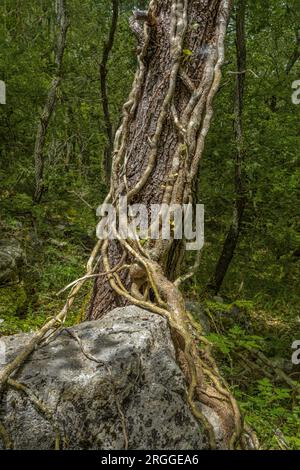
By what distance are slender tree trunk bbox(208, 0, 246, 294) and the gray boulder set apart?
5.06 metres

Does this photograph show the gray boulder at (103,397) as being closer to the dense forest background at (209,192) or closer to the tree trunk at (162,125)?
the tree trunk at (162,125)

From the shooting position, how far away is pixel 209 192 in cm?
711

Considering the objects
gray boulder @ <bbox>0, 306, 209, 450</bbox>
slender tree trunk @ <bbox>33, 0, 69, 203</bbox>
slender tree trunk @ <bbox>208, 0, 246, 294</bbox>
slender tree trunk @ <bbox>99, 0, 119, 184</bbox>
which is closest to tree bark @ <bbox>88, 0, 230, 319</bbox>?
gray boulder @ <bbox>0, 306, 209, 450</bbox>

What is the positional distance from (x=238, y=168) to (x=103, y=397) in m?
5.48

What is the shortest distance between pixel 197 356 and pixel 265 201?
533 centimetres

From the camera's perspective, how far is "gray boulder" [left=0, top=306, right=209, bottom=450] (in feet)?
5.00

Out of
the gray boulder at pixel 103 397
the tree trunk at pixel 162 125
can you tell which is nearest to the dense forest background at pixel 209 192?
the tree trunk at pixel 162 125

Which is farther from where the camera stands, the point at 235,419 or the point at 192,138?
the point at 192,138

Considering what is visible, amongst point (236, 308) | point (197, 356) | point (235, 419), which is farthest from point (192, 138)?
point (236, 308)

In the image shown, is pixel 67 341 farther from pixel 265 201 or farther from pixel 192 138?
pixel 265 201

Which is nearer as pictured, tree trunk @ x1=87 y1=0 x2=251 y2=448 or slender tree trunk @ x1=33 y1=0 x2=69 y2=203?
tree trunk @ x1=87 y1=0 x2=251 y2=448

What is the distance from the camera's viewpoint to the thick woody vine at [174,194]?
6.45 ft

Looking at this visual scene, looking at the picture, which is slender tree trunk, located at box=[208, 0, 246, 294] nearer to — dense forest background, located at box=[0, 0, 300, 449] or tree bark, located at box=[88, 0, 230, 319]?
dense forest background, located at box=[0, 0, 300, 449]

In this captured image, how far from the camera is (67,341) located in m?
1.85
